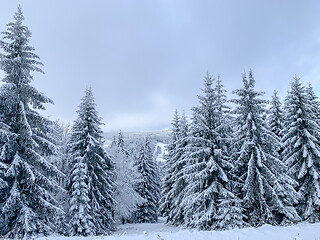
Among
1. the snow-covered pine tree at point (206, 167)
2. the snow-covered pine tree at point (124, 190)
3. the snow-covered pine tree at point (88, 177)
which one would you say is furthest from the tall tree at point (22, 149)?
the snow-covered pine tree at point (124, 190)

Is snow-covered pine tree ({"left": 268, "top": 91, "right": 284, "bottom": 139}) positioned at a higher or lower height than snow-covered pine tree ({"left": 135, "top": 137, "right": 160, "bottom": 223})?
higher

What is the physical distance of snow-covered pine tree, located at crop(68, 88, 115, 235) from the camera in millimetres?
20620

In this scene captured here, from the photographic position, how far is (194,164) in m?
19.5

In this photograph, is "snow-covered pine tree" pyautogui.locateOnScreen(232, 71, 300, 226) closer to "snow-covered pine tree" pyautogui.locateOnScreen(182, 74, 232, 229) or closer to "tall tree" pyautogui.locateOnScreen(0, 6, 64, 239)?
"snow-covered pine tree" pyautogui.locateOnScreen(182, 74, 232, 229)

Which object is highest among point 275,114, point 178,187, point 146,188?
point 275,114

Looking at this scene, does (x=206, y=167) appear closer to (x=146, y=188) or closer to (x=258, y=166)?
(x=258, y=166)

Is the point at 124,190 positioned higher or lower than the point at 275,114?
lower

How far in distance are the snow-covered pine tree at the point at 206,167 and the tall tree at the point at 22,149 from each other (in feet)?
33.5

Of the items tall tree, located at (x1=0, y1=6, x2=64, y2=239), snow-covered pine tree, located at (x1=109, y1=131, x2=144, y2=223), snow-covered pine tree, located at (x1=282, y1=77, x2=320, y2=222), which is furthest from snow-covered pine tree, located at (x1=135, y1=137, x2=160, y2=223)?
tall tree, located at (x1=0, y1=6, x2=64, y2=239)

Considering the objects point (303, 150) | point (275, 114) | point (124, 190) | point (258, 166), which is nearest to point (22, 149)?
point (258, 166)

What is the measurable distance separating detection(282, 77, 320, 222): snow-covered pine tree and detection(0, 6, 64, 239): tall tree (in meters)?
20.0

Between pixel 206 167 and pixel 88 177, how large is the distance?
1127 centimetres

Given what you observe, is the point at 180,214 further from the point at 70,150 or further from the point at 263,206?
the point at 70,150

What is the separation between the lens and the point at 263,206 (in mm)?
18719
